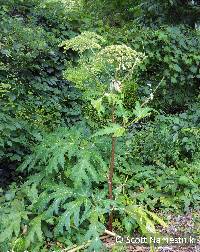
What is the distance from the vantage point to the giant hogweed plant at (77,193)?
3764 mm

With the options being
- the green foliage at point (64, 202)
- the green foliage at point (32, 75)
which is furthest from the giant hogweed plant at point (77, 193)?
the green foliage at point (32, 75)

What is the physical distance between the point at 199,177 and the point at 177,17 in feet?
15.5

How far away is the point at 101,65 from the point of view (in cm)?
379

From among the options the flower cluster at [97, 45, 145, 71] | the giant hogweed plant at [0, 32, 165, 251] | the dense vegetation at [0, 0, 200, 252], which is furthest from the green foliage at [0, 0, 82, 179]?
the flower cluster at [97, 45, 145, 71]

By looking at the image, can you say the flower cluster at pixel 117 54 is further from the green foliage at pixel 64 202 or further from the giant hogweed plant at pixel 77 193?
the green foliage at pixel 64 202

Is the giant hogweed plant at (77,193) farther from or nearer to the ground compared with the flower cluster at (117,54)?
nearer to the ground

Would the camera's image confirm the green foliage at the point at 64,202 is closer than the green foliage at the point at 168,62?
Yes

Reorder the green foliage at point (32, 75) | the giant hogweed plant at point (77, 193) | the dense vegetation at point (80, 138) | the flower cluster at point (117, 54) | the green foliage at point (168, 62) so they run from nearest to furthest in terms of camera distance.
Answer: the flower cluster at point (117, 54) → the giant hogweed plant at point (77, 193) → the dense vegetation at point (80, 138) → the green foliage at point (32, 75) → the green foliage at point (168, 62)

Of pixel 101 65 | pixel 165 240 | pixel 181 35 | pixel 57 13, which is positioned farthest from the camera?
pixel 181 35

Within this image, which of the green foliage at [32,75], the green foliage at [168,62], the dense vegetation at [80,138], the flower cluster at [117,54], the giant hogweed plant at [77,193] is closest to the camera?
the flower cluster at [117,54]

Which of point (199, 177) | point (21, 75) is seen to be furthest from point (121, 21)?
point (199, 177)

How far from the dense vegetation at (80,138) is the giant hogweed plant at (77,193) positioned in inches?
0.4

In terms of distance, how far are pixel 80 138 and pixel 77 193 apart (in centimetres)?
65

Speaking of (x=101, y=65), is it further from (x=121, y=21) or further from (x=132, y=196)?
(x=121, y=21)
